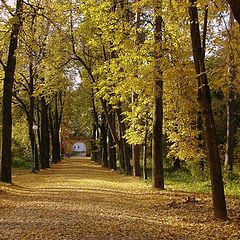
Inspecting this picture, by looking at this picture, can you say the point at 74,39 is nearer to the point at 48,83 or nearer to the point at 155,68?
the point at 48,83

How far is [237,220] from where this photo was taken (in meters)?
9.67

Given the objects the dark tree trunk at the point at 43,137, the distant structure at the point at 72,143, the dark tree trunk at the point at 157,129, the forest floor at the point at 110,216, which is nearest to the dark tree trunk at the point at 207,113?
the forest floor at the point at 110,216

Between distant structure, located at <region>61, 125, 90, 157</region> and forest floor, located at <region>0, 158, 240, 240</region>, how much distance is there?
42897mm

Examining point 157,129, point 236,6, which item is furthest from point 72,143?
point 236,6

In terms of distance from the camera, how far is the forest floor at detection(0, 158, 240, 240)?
26.1 ft

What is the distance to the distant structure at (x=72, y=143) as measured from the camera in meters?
63.9

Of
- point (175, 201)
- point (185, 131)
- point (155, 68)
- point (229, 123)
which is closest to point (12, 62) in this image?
point (155, 68)

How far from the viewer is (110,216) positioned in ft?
32.3

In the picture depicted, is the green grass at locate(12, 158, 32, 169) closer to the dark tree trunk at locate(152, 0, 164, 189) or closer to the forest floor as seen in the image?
the dark tree trunk at locate(152, 0, 164, 189)

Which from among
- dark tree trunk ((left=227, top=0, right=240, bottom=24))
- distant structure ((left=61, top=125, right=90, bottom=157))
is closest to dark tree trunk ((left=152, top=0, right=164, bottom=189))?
dark tree trunk ((left=227, top=0, right=240, bottom=24))

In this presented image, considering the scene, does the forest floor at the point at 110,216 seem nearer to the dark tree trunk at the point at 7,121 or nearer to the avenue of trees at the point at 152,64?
the avenue of trees at the point at 152,64

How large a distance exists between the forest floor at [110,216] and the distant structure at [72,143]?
141 feet

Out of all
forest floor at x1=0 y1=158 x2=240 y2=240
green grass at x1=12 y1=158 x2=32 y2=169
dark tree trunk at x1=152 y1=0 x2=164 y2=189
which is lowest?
forest floor at x1=0 y1=158 x2=240 y2=240

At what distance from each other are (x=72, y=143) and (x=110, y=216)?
83911mm
